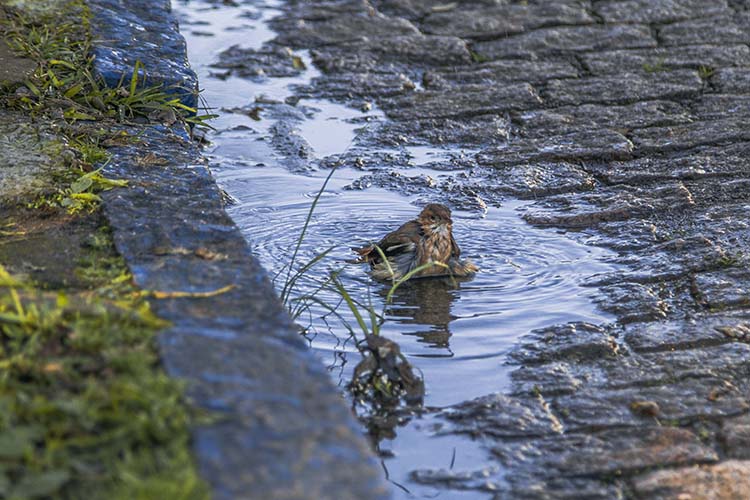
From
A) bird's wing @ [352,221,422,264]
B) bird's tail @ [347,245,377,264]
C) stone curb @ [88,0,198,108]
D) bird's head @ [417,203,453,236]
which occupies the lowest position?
bird's tail @ [347,245,377,264]

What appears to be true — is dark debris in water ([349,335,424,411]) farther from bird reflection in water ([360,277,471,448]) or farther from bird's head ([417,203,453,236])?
bird's head ([417,203,453,236])

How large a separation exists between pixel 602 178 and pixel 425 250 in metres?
1.52

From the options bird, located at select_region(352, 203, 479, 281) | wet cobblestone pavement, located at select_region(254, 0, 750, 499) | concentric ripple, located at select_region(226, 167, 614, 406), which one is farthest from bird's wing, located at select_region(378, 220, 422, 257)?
wet cobblestone pavement, located at select_region(254, 0, 750, 499)

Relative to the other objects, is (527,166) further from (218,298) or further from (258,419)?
(258,419)

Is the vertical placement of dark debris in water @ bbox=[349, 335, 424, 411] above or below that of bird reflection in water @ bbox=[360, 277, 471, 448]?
above

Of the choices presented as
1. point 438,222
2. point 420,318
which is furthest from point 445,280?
point 420,318

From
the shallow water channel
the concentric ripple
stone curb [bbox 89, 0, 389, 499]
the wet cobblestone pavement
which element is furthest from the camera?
the concentric ripple

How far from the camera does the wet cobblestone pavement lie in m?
3.36

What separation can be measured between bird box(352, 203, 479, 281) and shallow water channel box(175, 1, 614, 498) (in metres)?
0.07

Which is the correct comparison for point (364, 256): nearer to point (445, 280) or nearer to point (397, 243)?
point (397, 243)

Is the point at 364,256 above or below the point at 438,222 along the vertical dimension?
below

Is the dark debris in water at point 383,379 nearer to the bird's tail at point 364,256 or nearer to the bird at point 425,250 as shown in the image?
the bird at point 425,250

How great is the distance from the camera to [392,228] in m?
5.58

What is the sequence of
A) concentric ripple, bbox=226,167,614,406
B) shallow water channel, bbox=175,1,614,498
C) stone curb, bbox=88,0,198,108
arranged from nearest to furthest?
shallow water channel, bbox=175,1,614,498 → concentric ripple, bbox=226,167,614,406 → stone curb, bbox=88,0,198,108
